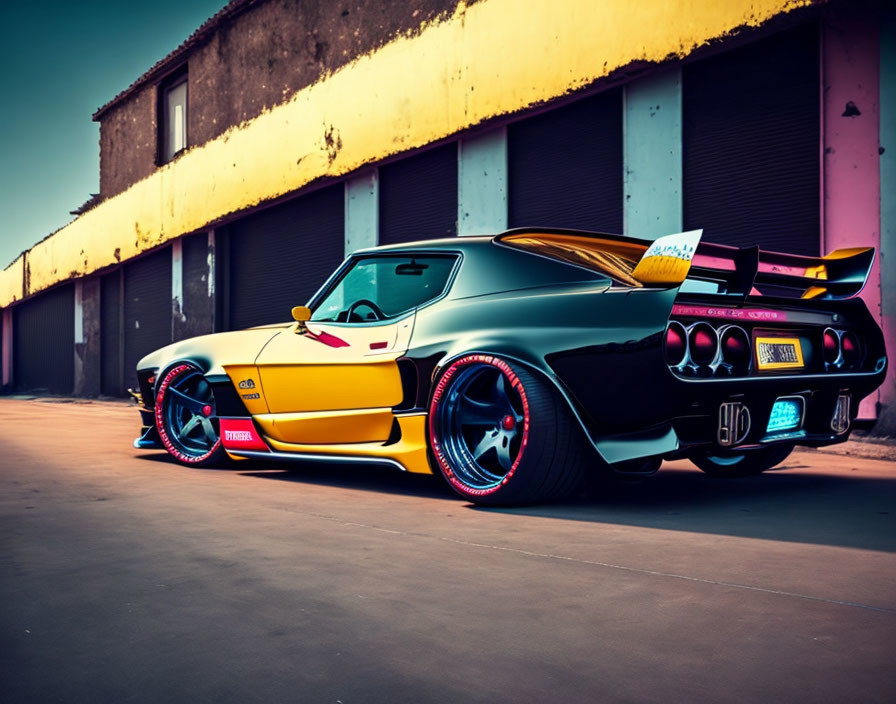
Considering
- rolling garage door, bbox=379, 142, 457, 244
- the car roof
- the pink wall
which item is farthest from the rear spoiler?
rolling garage door, bbox=379, 142, 457, 244

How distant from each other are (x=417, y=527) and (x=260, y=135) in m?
14.2

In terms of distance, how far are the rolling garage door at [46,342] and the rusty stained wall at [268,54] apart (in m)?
7.19

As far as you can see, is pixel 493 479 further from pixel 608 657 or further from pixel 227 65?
pixel 227 65

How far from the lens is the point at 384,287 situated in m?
4.80

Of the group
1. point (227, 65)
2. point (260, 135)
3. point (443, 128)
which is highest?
point (227, 65)

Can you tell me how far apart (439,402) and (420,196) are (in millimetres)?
8772

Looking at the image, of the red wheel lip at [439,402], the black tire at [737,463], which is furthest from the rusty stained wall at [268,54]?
the red wheel lip at [439,402]

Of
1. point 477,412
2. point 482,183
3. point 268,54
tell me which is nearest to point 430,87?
point 482,183

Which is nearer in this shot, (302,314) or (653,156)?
(302,314)

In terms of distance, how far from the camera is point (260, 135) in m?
16.6

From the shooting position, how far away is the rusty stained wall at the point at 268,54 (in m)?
13.5

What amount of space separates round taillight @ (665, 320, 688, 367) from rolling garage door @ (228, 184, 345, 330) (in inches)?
433

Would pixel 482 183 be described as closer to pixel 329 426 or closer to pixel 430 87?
pixel 430 87

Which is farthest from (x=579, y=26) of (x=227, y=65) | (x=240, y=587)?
(x=227, y=65)
